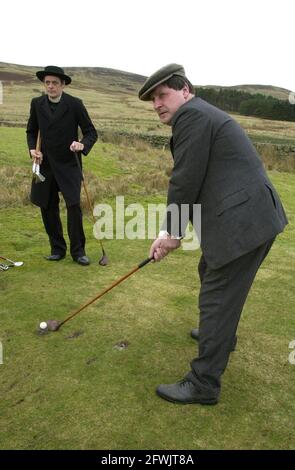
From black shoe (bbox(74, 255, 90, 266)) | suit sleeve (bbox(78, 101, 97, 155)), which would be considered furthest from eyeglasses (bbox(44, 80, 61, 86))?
black shoe (bbox(74, 255, 90, 266))

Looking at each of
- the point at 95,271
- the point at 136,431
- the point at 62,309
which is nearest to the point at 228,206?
the point at 136,431

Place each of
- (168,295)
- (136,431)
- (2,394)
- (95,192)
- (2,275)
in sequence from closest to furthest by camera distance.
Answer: (136,431)
(2,394)
(168,295)
(2,275)
(95,192)

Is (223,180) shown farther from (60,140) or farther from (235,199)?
(60,140)

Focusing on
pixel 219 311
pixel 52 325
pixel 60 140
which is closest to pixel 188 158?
pixel 219 311

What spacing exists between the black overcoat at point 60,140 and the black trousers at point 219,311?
3.27 metres

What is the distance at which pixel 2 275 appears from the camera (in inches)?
232

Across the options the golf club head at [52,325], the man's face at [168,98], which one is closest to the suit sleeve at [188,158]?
the man's face at [168,98]

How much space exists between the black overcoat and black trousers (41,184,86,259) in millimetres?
126

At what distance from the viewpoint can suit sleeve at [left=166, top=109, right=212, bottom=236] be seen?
309cm

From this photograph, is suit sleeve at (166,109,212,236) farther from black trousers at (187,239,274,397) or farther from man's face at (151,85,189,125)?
black trousers at (187,239,274,397)

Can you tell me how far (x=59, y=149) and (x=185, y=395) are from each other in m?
3.85

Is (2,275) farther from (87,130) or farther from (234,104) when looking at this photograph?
(234,104)

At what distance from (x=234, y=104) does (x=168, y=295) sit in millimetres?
90792

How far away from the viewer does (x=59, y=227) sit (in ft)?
21.7
